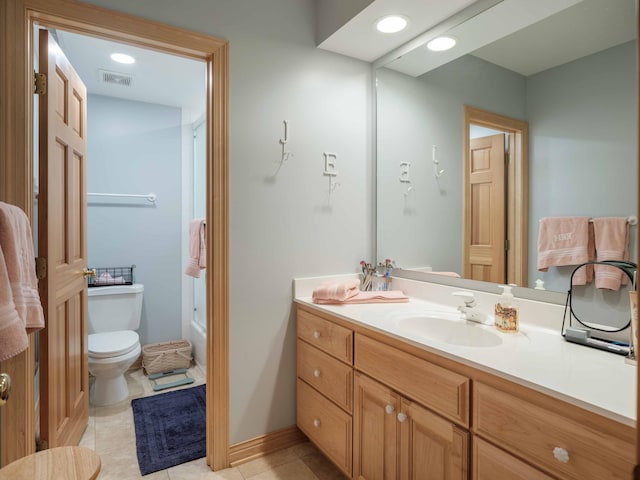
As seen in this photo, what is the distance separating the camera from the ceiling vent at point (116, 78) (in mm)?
2688

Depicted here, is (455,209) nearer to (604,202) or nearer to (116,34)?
(604,202)

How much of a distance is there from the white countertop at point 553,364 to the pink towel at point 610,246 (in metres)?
0.20

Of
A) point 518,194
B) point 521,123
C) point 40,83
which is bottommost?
point 518,194

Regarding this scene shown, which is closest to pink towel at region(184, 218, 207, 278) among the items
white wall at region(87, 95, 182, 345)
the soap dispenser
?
white wall at region(87, 95, 182, 345)

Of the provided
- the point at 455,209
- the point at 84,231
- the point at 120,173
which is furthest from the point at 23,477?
the point at 120,173

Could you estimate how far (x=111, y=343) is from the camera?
2518mm

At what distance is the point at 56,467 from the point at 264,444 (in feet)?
3.65

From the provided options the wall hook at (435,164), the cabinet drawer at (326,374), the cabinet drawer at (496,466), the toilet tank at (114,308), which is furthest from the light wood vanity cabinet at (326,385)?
the toilet tank at (114,308)

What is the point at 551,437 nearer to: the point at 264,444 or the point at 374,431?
the point at 374,431

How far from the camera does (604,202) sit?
1.27 metres

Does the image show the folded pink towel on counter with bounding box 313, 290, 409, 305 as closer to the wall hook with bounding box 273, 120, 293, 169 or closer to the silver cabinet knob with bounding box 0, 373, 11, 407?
the wall hook with bounding box 273, 120, 293, 169

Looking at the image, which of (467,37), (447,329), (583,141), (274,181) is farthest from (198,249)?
(583,141)

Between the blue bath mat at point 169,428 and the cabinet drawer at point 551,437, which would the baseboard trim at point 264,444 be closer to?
the blue bath mat at point 169,428

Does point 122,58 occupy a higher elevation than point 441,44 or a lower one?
higher
